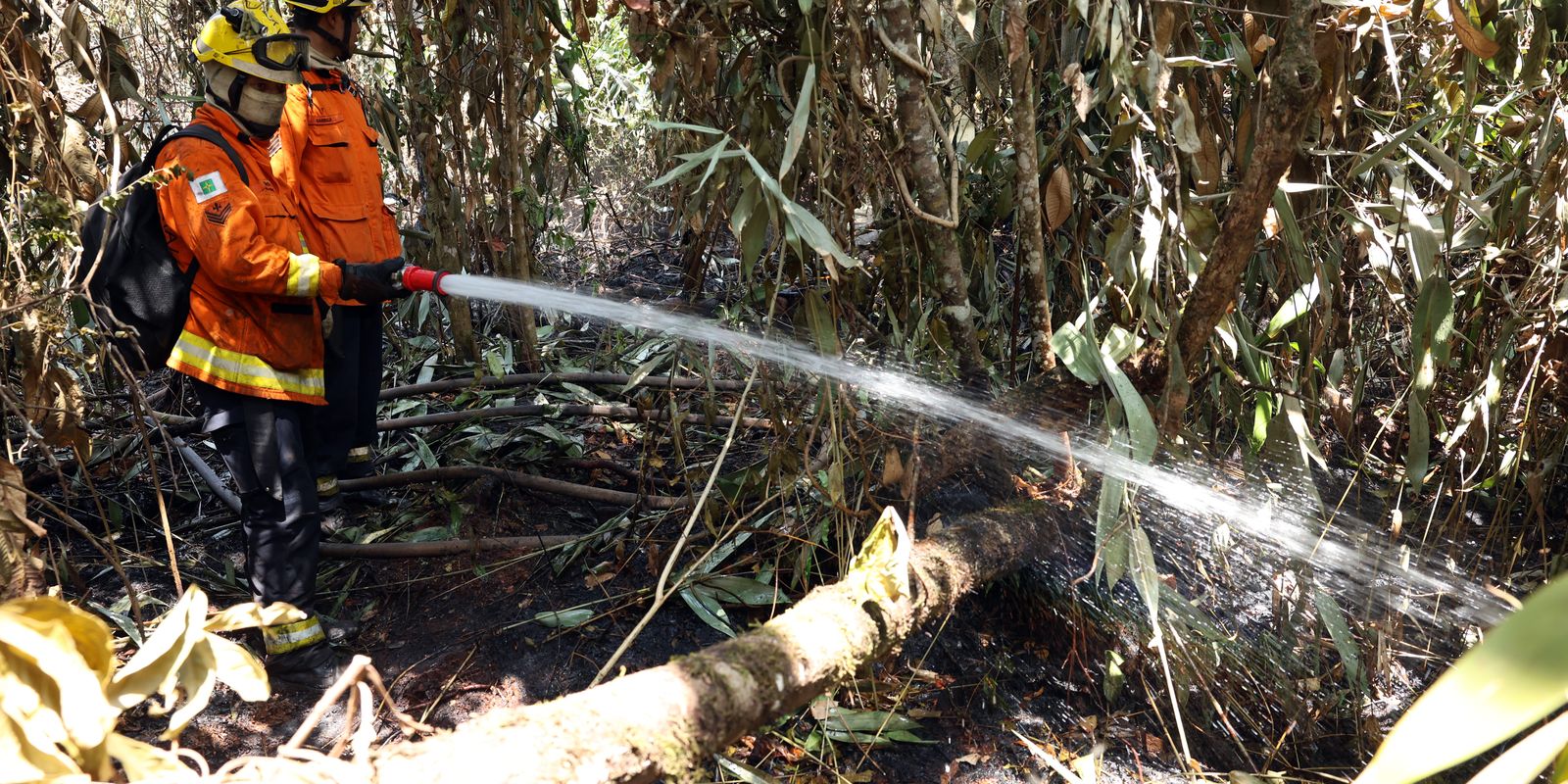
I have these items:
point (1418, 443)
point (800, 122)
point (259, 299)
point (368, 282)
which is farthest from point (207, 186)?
point (1418, 443)

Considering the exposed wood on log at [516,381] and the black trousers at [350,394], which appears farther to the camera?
the exposed wood on log at [516,381]

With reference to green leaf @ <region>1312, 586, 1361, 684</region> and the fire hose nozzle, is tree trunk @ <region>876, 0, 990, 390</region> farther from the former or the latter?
the fire hose nozzle

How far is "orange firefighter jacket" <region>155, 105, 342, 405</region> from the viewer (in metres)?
2.56

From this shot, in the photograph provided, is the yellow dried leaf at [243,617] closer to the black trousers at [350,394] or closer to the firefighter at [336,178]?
the firefighter at [336,178]

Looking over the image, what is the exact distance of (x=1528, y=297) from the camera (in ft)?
8.29

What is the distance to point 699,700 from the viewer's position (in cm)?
153

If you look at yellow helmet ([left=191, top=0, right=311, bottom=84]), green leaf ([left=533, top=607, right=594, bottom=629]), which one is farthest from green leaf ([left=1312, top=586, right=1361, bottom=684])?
yellow helmet ([left=191, top=0, right=311, bottom=84])

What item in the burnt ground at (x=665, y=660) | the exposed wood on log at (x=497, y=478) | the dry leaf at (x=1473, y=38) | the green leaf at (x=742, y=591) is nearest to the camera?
the dry leaf at (x=1473, y=38)

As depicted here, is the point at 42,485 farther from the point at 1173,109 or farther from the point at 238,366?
the point at 1173,109

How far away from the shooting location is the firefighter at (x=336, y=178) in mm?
2998

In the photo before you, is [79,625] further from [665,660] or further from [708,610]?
[708,610]

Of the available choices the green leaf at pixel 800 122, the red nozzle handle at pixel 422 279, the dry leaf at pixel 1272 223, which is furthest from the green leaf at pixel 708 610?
the dry leaf at pixel 1272 223

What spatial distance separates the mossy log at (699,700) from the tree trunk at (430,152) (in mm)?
2733

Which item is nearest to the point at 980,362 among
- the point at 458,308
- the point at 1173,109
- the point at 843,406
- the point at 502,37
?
the point at 843,406
